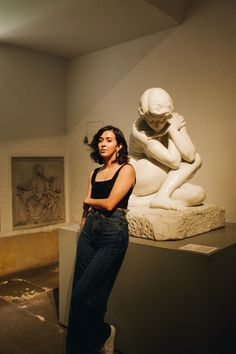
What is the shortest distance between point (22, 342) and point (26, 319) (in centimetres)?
41

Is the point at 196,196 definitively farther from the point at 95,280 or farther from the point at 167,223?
the point at 95,280

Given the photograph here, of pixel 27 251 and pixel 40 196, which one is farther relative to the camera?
pixel 40 196

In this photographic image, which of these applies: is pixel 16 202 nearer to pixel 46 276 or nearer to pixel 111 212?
pixel 46 276

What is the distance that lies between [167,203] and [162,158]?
0.39 metres

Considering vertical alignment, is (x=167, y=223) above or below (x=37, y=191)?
below

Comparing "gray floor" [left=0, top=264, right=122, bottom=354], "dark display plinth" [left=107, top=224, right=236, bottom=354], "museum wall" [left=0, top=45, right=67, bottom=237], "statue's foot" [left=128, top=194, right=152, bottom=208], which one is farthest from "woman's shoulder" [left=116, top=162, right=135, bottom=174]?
"museum wall" [left=0, top=45, right=67, bottom=237]

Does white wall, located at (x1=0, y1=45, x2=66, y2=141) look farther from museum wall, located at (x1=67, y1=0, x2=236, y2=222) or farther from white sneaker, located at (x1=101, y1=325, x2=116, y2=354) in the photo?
white sneaker, located at (x1=101, y1=325, x2=116, y2=354)

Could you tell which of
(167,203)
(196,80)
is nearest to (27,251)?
(167,203)

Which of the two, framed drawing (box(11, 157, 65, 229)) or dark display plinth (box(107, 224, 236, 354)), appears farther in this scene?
framed drawing (box(11, 157, 65, 229))

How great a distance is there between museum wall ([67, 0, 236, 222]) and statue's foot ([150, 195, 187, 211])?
1.10 meters

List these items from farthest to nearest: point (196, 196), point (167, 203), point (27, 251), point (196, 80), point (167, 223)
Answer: point (27, 251) → point (196, 80) → point (196, 196) → point (167, 203) → point (167, 223)

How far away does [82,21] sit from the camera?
3949 millimetres

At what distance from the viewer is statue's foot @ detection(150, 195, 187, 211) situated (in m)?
2.71

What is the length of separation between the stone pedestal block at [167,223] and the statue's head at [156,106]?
0.74 m
